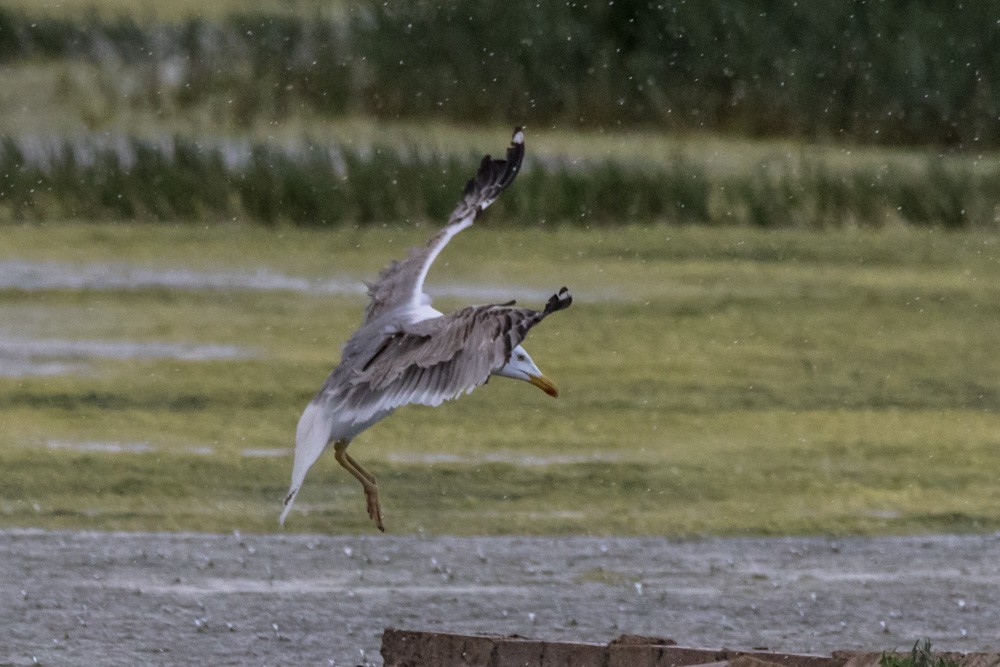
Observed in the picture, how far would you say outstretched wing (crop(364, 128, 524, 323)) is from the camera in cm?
927

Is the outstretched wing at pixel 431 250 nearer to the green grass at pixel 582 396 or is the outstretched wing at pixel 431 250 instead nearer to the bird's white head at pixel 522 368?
the bird's white head at pixel 522 368

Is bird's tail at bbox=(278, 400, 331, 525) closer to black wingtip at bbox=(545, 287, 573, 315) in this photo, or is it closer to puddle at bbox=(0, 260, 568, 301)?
black wingtip at bbox=(545, 287, 573, 315)

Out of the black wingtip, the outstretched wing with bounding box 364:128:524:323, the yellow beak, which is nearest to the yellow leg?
the outstretched wing with bounding box 364:128:524:323

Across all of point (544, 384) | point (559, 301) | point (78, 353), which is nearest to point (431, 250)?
point (544, 384)

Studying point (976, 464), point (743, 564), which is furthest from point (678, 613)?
point (976, 464)

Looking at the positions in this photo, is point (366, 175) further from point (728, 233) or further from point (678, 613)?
point (678, 613)

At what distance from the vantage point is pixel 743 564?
35.4 ft

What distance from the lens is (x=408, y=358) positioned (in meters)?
8.47

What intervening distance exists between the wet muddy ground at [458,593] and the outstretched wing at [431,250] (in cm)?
121

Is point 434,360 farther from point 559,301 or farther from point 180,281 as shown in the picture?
point 180,281

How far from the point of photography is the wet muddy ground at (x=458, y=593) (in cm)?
936

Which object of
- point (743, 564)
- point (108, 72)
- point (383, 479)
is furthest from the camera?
point (108, 72)

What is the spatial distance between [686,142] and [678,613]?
64.5ft

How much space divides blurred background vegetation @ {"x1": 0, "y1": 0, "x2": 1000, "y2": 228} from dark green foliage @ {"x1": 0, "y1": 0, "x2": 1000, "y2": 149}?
3 centimetres
